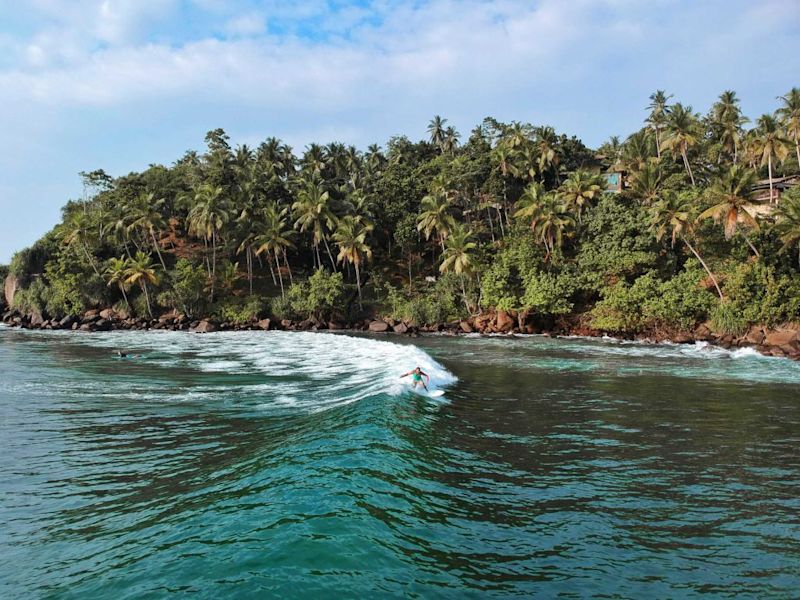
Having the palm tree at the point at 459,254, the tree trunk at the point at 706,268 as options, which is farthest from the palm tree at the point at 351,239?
the tree trunk at the point at 706,268

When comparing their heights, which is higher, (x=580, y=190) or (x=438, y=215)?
(x=580, y=190)

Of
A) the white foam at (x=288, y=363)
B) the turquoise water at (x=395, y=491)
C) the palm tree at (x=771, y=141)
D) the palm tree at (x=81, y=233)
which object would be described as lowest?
the turquoise water at (x=395, y=491)

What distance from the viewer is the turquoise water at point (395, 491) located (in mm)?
6555

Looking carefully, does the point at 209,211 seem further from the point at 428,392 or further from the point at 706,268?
the point at 706,268

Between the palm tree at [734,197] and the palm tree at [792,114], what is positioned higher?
the palm tree at [792,114]

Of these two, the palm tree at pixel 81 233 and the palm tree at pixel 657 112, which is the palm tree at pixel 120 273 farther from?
the palm tree at pixel 657 112

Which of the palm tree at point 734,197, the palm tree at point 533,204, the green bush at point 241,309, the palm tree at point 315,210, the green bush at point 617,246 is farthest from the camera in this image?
the palm tree at point 315,210

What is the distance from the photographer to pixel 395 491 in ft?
29.7

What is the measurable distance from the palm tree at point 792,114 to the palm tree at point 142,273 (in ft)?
212

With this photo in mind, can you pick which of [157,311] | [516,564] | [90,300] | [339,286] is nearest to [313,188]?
[339,286]

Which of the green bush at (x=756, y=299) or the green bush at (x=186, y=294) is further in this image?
the green bush at (x=186, y=294)

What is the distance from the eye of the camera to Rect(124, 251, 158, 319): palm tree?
51.6 metres

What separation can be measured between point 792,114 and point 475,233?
32.2 metres

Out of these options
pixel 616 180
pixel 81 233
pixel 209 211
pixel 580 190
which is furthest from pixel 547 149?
pixel 81 233
